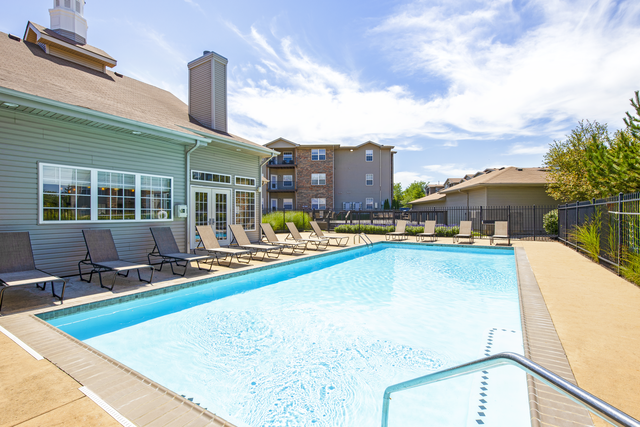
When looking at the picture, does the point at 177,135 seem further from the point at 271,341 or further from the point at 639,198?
the point at 639,198

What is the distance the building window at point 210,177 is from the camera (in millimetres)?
9375

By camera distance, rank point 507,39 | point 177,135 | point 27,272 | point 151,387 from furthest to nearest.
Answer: point 507,39 → point 177,135 → point 27,272 → point 151,387

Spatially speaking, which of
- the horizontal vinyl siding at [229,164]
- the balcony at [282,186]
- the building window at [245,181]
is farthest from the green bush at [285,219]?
the balcony at [282,186]

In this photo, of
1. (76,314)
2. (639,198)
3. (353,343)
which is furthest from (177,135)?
(639,198)

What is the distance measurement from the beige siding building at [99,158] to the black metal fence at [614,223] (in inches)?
390

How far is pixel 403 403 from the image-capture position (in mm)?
3094

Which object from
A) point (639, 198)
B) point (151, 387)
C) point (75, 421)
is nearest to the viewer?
point (75, 421)

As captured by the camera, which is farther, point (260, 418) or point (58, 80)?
point (58, 80)

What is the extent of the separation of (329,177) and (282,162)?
4.99 meters

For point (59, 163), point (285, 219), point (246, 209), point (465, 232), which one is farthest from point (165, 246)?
point (465, 232)

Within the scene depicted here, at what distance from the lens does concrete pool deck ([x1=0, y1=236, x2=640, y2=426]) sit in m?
2.15

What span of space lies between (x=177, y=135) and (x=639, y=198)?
1010 cm

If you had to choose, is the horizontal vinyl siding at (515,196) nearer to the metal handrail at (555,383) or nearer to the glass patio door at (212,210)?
the glass patio door at (212,210)

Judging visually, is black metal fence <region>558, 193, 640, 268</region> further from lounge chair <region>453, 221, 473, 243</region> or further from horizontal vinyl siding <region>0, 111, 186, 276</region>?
horizontal vinyl siding <region>0, 111, 186, 276</region>
